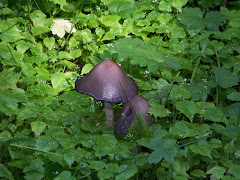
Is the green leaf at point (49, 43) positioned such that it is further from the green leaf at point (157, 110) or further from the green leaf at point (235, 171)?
the green leaf at point (235, 171)

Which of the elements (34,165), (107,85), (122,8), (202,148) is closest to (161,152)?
(202,148)

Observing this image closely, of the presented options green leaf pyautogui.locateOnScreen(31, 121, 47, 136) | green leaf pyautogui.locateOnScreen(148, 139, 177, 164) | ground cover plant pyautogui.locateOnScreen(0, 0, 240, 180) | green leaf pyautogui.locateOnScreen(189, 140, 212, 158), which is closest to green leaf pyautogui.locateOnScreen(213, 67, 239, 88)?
ground cover plant pyautogui.locateOnScreen(0, 0, 240, 180)

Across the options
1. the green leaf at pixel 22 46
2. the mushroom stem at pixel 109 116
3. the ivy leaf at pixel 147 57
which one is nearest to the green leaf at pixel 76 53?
the green leaf at pixel 22 46

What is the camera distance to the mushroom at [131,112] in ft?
8.98

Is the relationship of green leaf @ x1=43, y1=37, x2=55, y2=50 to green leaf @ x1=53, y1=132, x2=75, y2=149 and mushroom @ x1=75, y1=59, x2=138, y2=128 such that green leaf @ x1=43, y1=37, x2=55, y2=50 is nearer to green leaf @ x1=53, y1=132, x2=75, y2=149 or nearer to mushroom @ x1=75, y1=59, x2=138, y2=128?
mushroom @ x1=75, y1=59, x2=138, y2=128

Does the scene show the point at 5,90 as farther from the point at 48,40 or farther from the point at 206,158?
the point at 206,158

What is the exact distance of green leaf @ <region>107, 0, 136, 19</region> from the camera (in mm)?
4141

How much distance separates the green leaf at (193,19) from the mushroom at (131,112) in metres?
1.31

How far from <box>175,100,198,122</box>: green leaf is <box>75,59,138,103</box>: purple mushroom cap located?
36 cm

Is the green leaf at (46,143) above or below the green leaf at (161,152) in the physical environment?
below

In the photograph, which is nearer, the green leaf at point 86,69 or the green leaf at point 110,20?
the green leaf at point 86,69

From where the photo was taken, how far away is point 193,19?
380 centimetres

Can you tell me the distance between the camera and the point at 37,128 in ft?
8.95

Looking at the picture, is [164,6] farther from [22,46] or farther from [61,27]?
[22,46]
